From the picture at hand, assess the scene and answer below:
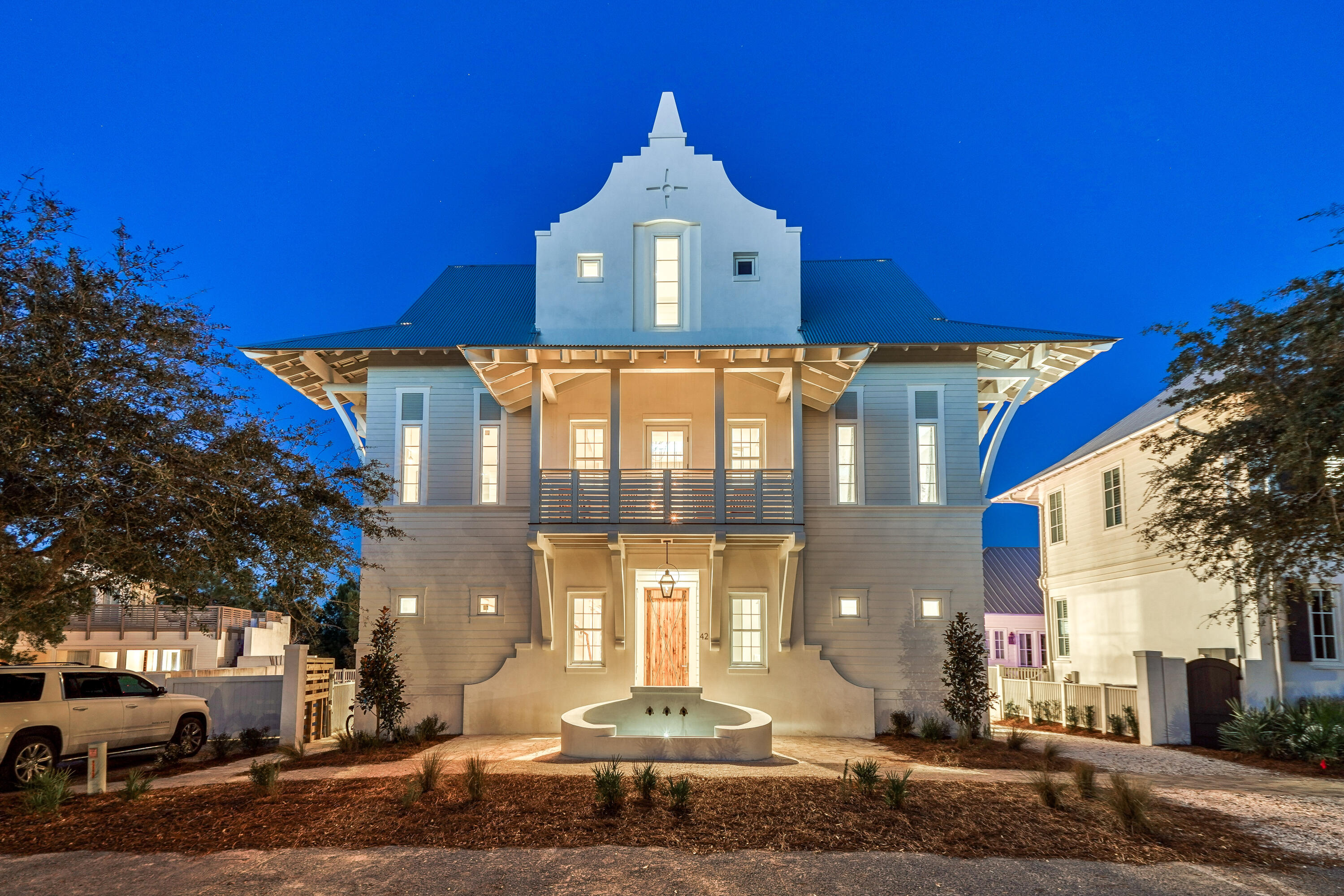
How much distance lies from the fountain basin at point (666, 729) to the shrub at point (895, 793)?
3517mm

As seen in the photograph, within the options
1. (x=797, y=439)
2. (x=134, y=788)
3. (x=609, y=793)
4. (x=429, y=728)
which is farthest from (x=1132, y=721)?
(x=134, y=788)

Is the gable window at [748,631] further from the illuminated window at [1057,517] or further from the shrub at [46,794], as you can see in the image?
the illuminated window at [1057,517]

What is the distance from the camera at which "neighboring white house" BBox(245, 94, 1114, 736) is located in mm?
18047

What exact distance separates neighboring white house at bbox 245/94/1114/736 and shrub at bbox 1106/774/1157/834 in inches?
324

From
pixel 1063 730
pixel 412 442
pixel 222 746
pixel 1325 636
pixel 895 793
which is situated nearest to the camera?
pixel 895 793

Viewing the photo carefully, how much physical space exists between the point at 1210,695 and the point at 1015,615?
1868 cm

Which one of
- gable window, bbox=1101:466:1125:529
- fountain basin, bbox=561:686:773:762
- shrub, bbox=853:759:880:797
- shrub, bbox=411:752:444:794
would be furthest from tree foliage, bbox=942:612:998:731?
shrub, bbox=411:752:444:794

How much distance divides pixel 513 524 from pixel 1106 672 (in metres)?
15.5

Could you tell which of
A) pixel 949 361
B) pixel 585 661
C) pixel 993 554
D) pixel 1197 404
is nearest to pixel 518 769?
pixel 585 661

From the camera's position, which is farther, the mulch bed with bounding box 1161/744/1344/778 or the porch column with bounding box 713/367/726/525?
the porch column with bounding box 713/367/726/525

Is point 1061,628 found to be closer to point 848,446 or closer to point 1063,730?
point 1063,730

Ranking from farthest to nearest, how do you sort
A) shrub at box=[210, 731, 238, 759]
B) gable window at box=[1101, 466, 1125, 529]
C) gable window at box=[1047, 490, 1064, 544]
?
gable window at box=[1047, 490, 1064, 544] < gable window at box=[1101, 466, 1125, 529] < shrub at box=[210, 731, 238, 759]

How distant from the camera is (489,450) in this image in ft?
63.6

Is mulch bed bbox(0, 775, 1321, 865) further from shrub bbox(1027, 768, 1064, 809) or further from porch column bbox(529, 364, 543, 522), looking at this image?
porch column bbox(529, 364, 543, 522)
